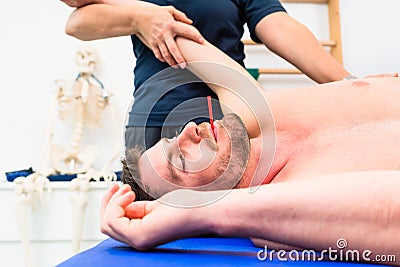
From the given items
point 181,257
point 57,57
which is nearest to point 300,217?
point 181,257

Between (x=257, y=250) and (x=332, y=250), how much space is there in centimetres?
17

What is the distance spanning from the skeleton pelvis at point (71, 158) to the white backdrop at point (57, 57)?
154mm

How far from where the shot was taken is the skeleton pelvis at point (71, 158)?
228cm

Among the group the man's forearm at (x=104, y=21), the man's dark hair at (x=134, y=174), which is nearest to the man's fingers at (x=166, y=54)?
the man's forearm at (x=104, y=21)

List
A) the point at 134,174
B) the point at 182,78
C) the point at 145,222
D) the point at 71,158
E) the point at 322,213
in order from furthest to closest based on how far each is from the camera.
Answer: the point at 71,158, the point at 182,78, the point at 134,174, the point at 145,222, the point at 322,213

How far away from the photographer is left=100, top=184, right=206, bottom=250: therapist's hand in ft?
2.56

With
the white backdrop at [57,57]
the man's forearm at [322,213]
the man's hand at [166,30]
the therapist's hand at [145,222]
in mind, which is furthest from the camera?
the white backdrop at [57,57]

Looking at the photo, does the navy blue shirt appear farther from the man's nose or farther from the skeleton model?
the skeleton model

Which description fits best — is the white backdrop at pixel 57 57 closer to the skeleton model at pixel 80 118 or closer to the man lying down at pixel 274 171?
the skeleton model at pixel 80 118

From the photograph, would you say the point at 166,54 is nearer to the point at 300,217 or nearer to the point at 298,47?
the point at 298,47

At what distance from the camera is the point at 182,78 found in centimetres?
140

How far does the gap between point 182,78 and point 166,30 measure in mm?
183

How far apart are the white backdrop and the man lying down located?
1275 mm

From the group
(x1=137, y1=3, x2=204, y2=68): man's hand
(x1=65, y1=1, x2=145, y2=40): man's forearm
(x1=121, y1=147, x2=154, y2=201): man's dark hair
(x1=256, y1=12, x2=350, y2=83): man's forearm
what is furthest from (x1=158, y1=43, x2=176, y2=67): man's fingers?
(x1=256, y1=12, x2=350, y2=83): man's forearm
